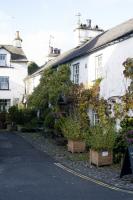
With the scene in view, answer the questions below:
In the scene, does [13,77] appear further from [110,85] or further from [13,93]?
[110,85]

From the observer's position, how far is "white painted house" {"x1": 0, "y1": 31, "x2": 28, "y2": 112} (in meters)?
40.5

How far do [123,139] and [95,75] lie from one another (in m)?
7.26

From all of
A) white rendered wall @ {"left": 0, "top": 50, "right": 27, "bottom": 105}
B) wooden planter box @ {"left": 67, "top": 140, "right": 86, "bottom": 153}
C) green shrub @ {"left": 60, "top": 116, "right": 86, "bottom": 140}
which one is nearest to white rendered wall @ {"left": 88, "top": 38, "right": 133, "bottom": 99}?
green shrub @ {"left": 60, "top": 116, "right": 86, "bottom": 140}

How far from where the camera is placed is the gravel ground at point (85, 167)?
452 inches

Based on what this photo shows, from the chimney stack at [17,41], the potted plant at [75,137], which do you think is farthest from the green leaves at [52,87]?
the chimney stack at [17,41]

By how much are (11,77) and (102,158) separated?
92.4 ft

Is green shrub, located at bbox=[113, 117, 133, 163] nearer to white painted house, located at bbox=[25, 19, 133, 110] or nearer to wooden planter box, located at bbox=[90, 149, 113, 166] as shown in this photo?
wooden planter box, located at bbox=[90, 149, 113, 166]

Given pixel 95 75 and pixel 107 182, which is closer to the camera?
pixel 107 182

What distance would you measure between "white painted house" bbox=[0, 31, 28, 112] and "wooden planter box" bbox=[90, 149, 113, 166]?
2690cm

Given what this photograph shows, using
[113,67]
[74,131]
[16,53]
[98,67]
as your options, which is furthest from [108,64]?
[16,53]

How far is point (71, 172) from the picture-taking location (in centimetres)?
1295

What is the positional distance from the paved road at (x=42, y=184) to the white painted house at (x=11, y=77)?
24603 mm

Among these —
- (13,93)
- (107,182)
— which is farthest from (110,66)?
Result: (13,93)

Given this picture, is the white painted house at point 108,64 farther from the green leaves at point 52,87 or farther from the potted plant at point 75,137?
the potted plant at point 75,137
